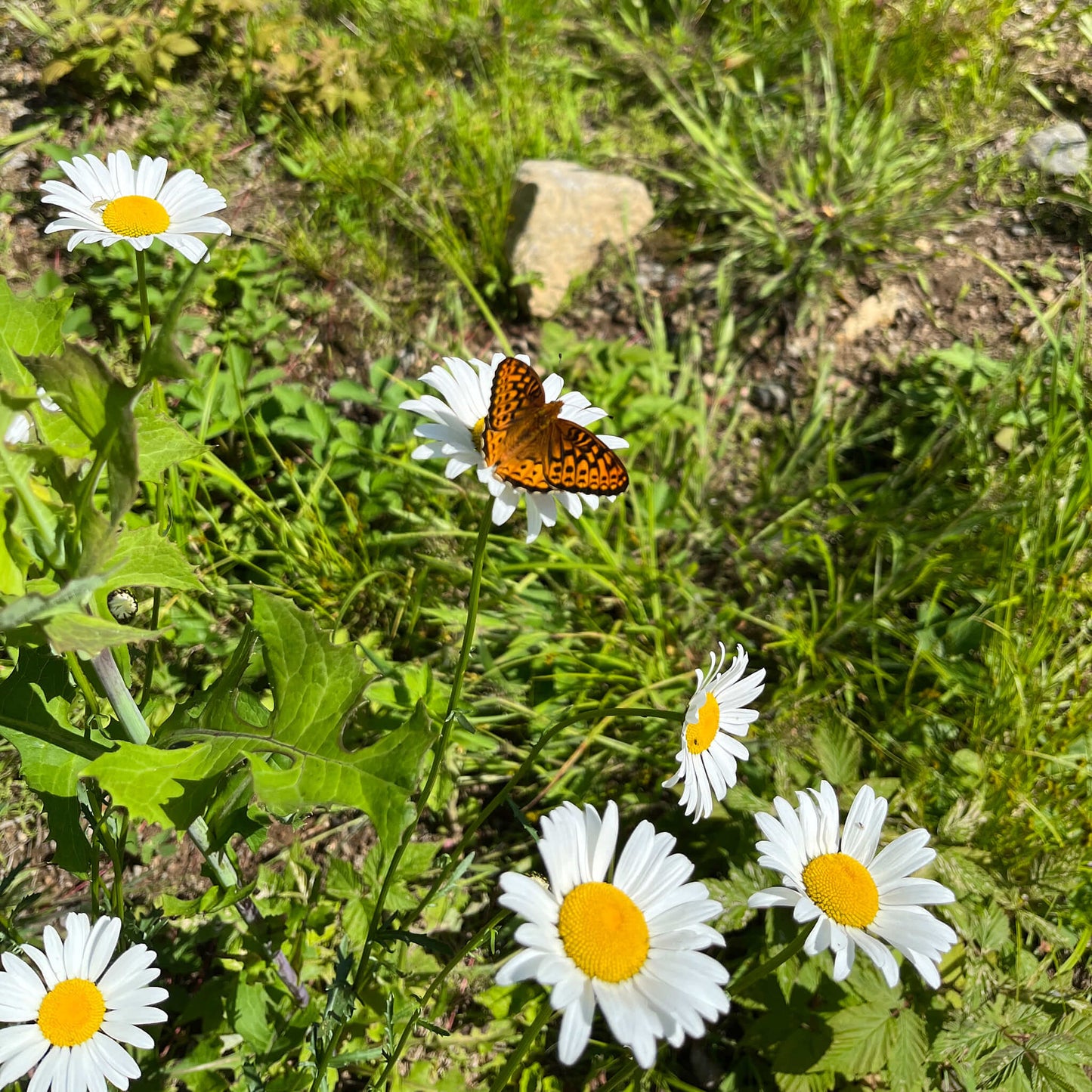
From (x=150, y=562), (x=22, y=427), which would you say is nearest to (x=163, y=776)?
(x=150, y=562)

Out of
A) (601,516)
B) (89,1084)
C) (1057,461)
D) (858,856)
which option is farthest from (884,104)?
(89,1084)

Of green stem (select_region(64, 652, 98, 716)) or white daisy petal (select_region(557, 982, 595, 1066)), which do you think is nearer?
white daisy petal (select_region(557, 982, 595, 1066))

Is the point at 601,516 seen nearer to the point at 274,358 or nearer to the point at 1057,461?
the point at 274,358

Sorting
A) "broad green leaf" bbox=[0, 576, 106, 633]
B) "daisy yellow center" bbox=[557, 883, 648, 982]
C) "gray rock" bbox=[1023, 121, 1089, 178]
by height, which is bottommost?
"daisy yellow center" bbox=[557, 883, 648, 982]

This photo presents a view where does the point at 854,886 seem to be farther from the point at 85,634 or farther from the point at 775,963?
the point at 85,634

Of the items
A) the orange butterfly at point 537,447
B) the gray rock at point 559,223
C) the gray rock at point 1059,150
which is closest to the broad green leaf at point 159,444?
the orange butterfly at point 537,447

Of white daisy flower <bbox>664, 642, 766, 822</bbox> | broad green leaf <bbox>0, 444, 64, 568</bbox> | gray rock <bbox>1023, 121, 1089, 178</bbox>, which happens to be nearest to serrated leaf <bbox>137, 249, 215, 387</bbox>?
broad green leaf <bbox>0, 444, 64, 568</bbox>

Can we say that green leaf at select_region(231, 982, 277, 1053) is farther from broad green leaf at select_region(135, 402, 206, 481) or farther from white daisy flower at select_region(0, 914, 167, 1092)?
broad green leaf at select_region(135, 402, 206, 481)
